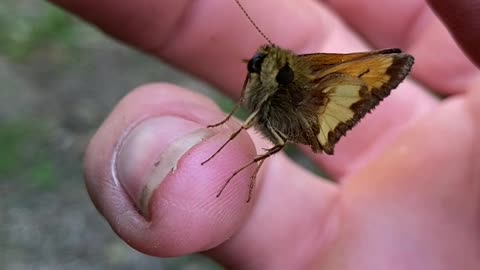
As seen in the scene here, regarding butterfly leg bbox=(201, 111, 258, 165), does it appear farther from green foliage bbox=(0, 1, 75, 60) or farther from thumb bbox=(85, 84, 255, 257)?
green foliage bbox=(0, 1, 75, 60)

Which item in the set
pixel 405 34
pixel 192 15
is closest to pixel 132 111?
pixel 192 15

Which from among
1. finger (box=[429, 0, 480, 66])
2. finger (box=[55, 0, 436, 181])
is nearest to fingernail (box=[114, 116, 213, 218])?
finger (box=[55, 0, 436, 181])

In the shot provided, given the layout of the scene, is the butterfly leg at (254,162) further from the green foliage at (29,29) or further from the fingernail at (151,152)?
the green foliage at (29,29)

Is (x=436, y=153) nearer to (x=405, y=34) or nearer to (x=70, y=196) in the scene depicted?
(x=405, y=34)

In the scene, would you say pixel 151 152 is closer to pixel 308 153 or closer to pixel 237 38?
pixel 237 38

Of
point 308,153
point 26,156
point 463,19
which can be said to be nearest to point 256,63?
point 463,19
